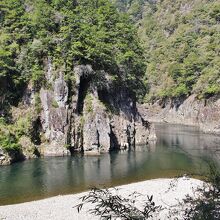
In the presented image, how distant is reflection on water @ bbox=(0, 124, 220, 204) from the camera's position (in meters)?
35.3

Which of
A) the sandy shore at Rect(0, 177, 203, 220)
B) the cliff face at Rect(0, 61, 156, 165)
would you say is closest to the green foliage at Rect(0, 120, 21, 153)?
the cliff face at Rect(0, 61, 156, 165)

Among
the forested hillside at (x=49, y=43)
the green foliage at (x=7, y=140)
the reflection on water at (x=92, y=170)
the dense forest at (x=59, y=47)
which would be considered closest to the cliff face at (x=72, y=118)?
the dense forest at (x=59, y=47)

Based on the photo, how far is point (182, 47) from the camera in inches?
5084

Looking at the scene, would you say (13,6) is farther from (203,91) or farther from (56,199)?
(203,91)

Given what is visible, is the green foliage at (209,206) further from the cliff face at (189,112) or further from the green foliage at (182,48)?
the green foliage at (182,48)

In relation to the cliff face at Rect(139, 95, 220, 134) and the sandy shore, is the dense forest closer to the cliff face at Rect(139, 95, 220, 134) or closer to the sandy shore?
the cliff face at Rect(139, 95, 220, 134)

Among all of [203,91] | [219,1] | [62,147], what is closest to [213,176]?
[62,147]

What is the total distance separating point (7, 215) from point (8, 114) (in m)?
28.9

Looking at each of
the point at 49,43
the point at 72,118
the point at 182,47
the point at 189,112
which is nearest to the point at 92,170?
the point at 72,118

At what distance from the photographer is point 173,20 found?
157 meters

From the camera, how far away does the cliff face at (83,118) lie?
5509 cm

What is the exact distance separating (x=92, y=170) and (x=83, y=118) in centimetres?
1529

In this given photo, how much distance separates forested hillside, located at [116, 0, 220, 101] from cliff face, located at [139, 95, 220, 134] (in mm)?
2475

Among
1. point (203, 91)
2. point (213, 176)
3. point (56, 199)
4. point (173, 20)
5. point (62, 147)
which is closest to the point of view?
point (213, 176)
